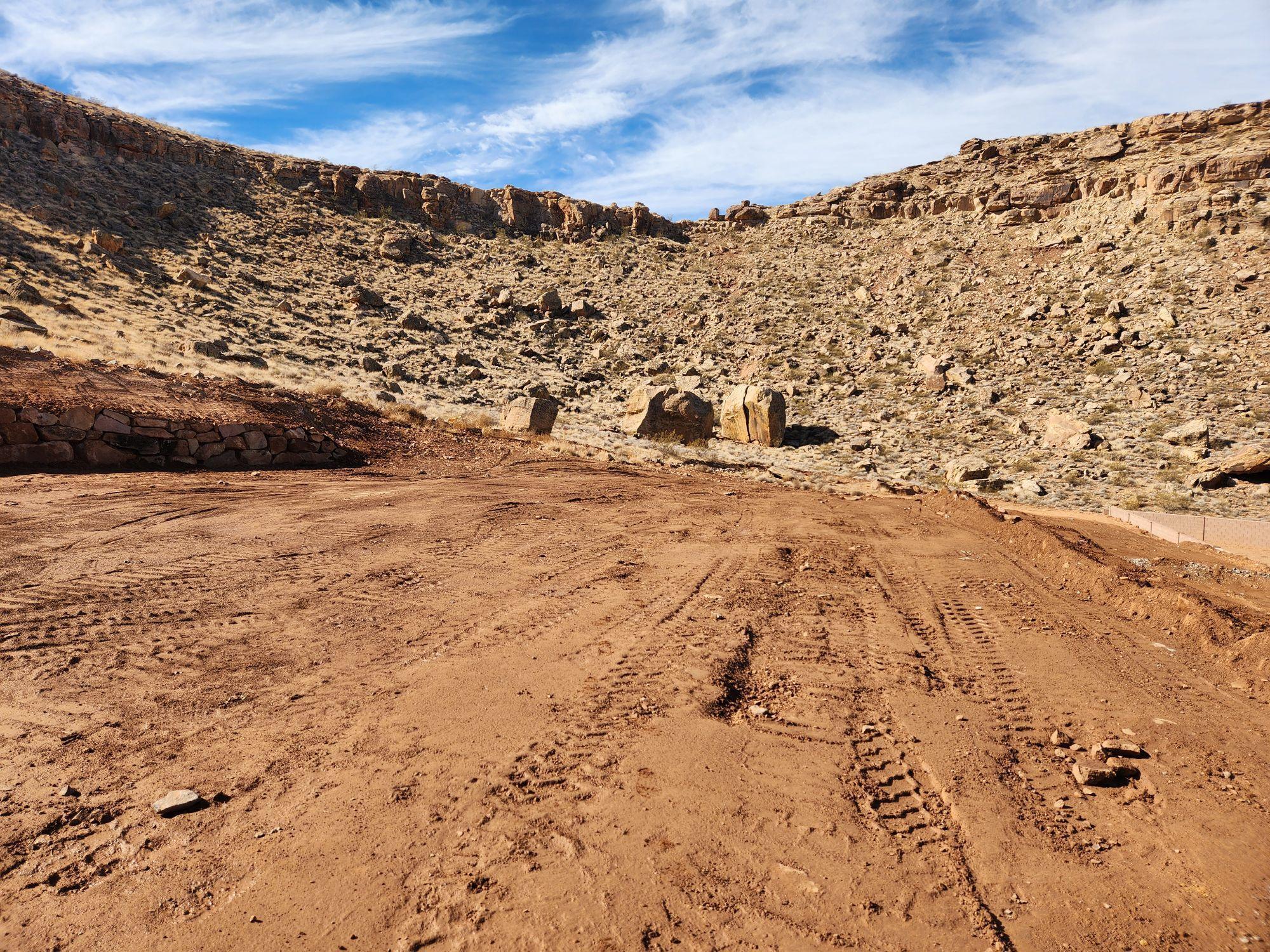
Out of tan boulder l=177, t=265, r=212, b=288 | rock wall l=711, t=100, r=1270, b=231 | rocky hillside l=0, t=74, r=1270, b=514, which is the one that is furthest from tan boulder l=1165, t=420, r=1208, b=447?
tan boulder l=177, t=265, r=212, b=288

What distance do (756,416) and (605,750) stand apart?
1616 centimetres

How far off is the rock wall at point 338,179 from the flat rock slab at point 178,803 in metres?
39.0

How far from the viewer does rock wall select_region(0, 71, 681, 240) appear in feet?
102

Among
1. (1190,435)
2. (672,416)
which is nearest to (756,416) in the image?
(672,416)

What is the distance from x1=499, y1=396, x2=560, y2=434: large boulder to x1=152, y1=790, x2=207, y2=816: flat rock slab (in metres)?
14.4

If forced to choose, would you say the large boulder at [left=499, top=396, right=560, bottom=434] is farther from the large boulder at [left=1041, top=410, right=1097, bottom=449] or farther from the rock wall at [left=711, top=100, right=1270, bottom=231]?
the rock wall at [left=711, top=100, right=1270, bottom=231]

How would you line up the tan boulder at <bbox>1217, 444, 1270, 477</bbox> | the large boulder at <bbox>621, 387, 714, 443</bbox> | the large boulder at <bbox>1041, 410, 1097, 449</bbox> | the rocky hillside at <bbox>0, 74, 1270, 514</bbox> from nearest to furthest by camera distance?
1. the tan boulder at <bbox>1217, 444, 1270, 477</bbox>
2. the large boulder at <bbox>1041, 410, 1097, 449</bbox>
3. the rocky hillside at <bbox>0, 74, 1270, 514</bbox>
4. the large boulder at <bbox>621, 387, 714, 443</bbox>

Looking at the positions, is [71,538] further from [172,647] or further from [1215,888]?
[1215,888]

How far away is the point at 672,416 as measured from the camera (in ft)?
Answer: 62.8

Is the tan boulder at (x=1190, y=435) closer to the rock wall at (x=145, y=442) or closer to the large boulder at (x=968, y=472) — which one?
the large boulder at (x=968, y=472)

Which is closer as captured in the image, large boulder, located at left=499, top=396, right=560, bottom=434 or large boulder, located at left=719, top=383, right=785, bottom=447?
large boulder, located at left=499, top=396, right=560, bottom=434

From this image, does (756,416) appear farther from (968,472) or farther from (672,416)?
(968,472)

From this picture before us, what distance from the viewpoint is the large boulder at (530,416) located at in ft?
57.6

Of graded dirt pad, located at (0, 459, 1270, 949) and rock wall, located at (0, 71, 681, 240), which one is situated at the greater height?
rock wall, located at (0, 71, 681, 240)
